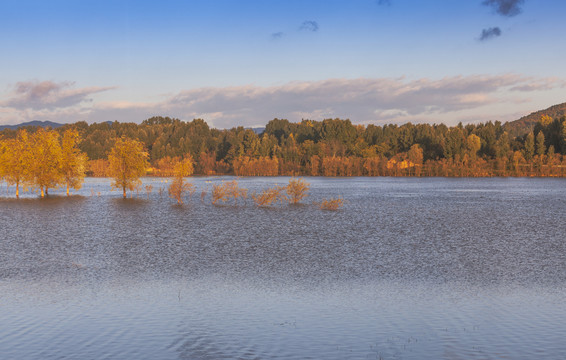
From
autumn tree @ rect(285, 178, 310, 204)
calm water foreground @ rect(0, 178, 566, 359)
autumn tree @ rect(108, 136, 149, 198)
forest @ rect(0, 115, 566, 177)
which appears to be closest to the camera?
calm water foreground @ rect(0, 178, 566, 359)

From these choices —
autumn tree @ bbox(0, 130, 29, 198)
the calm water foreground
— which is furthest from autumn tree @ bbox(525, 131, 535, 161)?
autumn tree @ bbox(0, 130, 29, 198)

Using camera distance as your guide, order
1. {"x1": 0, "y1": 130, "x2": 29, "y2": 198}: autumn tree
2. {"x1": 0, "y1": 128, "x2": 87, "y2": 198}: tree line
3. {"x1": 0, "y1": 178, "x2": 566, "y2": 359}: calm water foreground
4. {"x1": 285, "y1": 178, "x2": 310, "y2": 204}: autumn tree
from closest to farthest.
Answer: {"x1": 0, "y1": 178, "x2": 566, "y2": 359}: calm water foreground
{"x1": 285, "y1": 178, "x2": 310, "y2": 204}: autumn tree
{"x1": 0, "y1": 130, "x2": 29, "y2": 198}: autumn tree
{"x1": 0, "y1": 128, "x2": 87, "y2": 198}: tree line

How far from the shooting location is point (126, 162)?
211ft

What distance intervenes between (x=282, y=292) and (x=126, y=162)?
52295mm

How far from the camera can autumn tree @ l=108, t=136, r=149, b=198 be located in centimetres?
6397

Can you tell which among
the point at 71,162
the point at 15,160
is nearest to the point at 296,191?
the point at 71,162

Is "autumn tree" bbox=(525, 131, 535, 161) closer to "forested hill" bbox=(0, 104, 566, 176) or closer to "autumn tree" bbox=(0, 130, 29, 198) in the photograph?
"forested hill" bbox=(0, 104, 566, 176)

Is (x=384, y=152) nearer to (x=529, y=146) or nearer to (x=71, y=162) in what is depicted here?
(x=529, y=146)

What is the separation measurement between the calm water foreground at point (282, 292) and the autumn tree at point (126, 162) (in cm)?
2971

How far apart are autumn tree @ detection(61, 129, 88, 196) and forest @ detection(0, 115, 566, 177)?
66.1 metres

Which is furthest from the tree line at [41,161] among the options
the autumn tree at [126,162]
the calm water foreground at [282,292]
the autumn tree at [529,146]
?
the autumn tree at [529,146]

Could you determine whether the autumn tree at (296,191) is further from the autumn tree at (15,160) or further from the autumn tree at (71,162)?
the autumn tree at (15,160)

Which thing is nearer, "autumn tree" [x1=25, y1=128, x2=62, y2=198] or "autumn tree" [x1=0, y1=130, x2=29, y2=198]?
"autumn tree" [x1=0, y1=130, x2=29, y2=198]

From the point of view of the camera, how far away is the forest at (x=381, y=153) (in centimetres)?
15325
